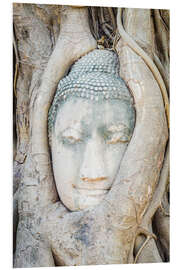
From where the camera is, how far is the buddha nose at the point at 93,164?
192cm

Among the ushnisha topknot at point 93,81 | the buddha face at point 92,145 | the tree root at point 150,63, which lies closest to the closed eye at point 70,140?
the buddha face at point 92,145

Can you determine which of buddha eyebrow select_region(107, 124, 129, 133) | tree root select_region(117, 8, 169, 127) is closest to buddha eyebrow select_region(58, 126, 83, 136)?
buddha eyebrow select_region(107, 124, 129, 133)

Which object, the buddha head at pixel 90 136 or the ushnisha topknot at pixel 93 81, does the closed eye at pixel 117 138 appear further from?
the ushnisha topknot at pixel 93 81

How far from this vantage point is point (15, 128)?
7.62ft

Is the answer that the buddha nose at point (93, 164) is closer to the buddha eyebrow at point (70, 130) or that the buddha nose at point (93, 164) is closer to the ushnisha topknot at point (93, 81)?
the buddha eyebrow at point (70, 130)

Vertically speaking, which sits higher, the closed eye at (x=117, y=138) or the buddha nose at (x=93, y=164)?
the closed eye at (x=117, y=138)

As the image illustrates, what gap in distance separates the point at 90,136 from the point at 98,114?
10 cm

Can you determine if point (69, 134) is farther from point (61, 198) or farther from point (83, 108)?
point (61, 198)

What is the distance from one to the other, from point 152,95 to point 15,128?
0.74m

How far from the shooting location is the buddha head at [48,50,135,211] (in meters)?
1.94

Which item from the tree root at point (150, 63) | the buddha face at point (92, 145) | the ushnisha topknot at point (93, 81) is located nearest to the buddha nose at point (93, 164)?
the buddha face at point (92, 145)

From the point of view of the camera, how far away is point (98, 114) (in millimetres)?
1958

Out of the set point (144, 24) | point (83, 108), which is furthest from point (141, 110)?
point (144, 24)
